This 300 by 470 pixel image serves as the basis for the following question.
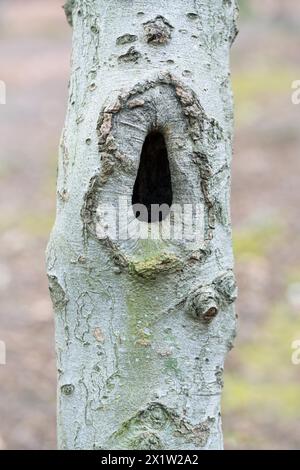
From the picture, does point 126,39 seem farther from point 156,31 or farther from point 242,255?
point 242,255

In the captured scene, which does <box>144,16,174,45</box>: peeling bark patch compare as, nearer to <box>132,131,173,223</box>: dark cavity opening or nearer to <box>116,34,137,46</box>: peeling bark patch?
<box>116,34,137,46</box>: peeling bark patch

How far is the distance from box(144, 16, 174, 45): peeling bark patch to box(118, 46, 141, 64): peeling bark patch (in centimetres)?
4

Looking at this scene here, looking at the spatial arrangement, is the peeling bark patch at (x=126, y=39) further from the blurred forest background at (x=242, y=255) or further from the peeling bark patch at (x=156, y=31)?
the blurred forest background at (x=242, y=255)

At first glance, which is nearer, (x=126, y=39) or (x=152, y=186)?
(x=126, y=39)

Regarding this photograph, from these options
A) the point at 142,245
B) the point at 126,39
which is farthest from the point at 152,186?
the point at 126,39

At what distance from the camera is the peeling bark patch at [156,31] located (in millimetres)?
1604

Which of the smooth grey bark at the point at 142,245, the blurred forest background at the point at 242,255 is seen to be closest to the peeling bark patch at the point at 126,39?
the smooth grey bark at the point at 142,245

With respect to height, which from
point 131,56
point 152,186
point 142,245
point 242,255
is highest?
point 242,255

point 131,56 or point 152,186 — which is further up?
point 131,56

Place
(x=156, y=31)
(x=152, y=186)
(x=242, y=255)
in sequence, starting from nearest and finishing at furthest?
(x=156, y=31), (x=152, y=186), (x=242, y=255)

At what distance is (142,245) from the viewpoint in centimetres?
161

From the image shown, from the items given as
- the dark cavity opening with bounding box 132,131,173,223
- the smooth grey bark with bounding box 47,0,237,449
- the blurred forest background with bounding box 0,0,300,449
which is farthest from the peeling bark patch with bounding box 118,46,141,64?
the blurred forest background with bounding box 0,0,300,449

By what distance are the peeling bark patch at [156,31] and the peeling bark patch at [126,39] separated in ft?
0.09

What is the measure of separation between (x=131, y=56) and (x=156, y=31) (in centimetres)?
8
